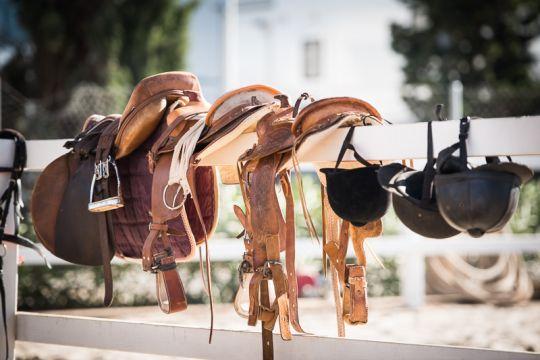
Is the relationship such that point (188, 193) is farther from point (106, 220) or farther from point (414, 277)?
point (414, 277)

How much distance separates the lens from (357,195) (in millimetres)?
1751

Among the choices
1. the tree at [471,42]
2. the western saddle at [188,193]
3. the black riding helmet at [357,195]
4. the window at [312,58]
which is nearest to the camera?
the black riding helmet at [357,195]

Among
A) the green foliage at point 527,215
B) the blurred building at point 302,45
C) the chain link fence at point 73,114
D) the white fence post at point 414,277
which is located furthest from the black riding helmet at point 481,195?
the blurred building at point 302,45

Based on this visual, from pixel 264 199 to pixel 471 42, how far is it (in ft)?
42.4

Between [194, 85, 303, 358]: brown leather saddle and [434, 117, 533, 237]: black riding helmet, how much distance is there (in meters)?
0.50

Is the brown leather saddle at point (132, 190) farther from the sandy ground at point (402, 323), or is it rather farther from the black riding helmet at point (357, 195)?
the sandy ground at point (402, 323)

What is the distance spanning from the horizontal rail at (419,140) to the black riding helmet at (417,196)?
48mm

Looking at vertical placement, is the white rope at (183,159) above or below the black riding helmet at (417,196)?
above

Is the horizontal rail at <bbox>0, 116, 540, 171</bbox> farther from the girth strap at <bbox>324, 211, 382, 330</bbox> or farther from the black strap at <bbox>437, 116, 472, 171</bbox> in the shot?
the girth strap at <bbox>324, 211, 382, 330</bbox>

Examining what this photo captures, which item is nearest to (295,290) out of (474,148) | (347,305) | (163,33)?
(347,305)

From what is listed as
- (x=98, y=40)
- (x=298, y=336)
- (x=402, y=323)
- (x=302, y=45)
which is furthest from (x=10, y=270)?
(x=302, y=45)

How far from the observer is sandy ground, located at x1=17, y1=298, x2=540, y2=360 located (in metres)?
4.17

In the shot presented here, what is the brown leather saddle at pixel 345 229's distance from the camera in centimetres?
180

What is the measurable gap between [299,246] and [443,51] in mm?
9615
